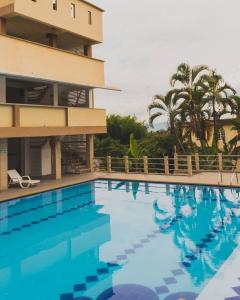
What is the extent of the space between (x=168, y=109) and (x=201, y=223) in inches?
564

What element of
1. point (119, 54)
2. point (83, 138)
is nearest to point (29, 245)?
point (83, 138)

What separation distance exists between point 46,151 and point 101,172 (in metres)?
3.90

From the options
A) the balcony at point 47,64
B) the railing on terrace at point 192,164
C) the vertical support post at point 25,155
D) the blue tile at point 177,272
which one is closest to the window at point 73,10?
the balcony at point 47,64

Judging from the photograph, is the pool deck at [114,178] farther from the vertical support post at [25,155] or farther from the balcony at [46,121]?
the balcony at [46,121]

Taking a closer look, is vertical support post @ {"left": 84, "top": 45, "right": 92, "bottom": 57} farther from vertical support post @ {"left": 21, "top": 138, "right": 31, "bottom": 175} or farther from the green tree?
the green tree

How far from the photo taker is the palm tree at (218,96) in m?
23.3

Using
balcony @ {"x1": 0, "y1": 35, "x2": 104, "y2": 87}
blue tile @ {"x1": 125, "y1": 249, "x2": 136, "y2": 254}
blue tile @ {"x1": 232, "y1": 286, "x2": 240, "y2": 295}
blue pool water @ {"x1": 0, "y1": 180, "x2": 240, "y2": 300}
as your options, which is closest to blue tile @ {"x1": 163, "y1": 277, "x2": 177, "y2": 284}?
blue pool water @ {"x1": 0, "y1": 180, "x2": 240, "y2": 300}

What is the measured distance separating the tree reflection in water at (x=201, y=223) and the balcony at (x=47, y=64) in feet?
27.2

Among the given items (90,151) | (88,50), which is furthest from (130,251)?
(88,50)

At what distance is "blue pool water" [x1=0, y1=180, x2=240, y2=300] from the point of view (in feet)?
22.9

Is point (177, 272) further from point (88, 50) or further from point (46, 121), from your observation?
point (88, 50)

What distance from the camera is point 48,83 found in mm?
19312

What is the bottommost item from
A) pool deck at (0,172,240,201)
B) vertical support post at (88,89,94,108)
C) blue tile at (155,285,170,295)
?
blue tile at (155,285,170,295)

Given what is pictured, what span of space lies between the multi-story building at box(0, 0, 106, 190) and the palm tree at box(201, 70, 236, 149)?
7.35 meters
